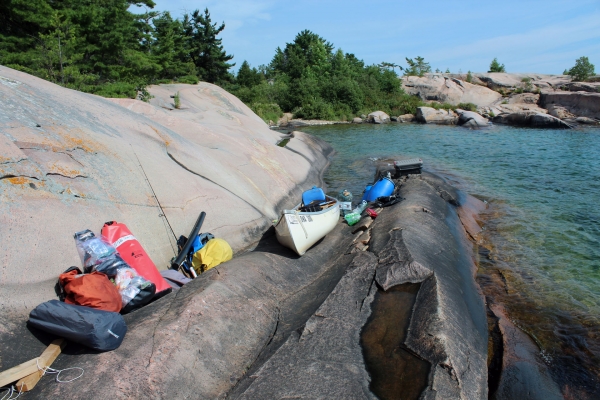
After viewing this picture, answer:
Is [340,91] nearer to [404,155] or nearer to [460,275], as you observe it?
[404,155]

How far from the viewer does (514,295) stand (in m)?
7.57

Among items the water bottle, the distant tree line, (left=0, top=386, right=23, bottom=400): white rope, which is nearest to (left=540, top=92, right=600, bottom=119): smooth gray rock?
the distant tree line

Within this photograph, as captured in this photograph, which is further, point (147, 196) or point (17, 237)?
point (147, 196)

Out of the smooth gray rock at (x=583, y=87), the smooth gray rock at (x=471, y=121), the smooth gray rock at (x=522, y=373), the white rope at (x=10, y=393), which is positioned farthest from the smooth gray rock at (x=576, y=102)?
the white rope at (x=10, y=393)

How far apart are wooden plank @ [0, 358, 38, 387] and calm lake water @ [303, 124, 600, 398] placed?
6185 mm

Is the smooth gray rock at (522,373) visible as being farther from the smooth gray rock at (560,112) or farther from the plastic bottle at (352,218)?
the smooth gray rock at (560,112)

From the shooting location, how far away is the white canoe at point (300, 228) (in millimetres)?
8023

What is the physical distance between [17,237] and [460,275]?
6.91 m

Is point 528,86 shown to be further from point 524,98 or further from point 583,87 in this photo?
point 583,87

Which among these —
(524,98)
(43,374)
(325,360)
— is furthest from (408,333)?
(524,98)

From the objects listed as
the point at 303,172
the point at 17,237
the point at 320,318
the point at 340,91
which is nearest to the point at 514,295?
the point at 320,318

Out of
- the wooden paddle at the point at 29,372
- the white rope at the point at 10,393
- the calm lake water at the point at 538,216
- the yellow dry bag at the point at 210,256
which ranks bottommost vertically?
the calm lake water at the point at 538,216

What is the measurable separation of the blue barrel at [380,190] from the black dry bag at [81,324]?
8309 millimetres

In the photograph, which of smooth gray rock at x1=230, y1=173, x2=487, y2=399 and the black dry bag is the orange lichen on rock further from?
smooth gray rock at x1=230, y1=173, x2=487, y2=399
